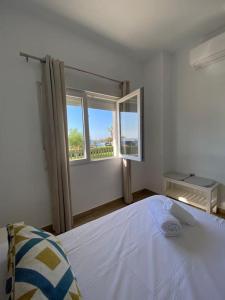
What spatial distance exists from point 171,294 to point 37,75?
229 centimetres

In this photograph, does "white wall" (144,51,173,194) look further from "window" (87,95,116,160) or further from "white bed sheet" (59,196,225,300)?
"white bed sheet" (59,196,225,300)

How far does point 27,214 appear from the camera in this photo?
6.10 feet

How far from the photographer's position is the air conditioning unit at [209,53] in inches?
75.7

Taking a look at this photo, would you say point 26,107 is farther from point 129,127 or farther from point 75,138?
point 129,127

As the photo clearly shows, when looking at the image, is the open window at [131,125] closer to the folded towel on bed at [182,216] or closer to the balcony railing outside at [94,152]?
the balcony railing outside at [94,152]

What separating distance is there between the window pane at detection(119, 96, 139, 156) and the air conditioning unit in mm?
1044

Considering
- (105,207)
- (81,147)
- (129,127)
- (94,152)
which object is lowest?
(105,207)

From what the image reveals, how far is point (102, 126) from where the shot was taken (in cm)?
262

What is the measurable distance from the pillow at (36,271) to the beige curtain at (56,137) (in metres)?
1.18

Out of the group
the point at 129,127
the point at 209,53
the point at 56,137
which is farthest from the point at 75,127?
the point at 209,53

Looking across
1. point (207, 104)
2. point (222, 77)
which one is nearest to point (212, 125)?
point (207, 104)

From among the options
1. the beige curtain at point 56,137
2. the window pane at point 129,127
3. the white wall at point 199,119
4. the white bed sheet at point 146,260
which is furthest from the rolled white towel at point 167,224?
the white wall at point 199,119

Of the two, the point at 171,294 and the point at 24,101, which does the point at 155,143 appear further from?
the point at 171,294

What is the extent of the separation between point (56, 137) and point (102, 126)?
3.17 feet
